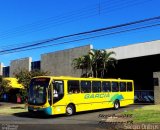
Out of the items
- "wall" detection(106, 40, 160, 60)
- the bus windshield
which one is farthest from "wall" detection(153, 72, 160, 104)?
the bus windshield

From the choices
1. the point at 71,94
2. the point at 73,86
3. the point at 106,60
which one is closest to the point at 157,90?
the point at 73,86

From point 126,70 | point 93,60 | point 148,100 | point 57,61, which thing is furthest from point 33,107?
point 57,61

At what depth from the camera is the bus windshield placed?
2562cm

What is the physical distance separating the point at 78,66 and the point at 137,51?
7.86 meters

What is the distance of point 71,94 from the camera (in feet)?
88.4

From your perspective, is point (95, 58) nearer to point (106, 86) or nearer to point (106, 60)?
point (106, 60)

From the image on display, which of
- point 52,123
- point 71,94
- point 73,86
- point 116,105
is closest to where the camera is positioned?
point 52,123

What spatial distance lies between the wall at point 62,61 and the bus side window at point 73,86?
81.8 ft

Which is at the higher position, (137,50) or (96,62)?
(137,50)

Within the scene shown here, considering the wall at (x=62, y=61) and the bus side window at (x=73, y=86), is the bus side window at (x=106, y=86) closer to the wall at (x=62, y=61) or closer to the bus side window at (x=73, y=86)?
the bus side window at (x=73, y=86)

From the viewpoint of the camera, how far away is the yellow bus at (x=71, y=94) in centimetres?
2555

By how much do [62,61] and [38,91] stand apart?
31.8 m

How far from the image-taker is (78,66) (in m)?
49.5

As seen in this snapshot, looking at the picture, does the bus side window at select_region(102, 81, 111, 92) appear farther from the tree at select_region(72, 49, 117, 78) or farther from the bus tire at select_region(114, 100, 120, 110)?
the tree at select_region(72, 49, 117, 78)
